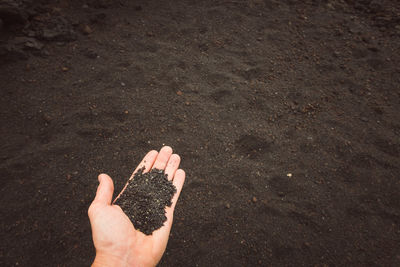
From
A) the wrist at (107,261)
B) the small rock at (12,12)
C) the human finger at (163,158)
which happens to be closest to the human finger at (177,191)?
the human finger at (163,158)

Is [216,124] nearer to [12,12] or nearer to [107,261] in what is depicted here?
[107,261]

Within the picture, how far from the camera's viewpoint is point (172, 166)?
6.61 feet

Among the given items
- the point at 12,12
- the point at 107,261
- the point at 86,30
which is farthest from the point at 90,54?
the point at 107,261

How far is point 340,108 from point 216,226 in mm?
1833

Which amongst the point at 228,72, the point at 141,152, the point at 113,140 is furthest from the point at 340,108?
the point at 113,140

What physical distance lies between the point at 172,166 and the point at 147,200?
385 mm

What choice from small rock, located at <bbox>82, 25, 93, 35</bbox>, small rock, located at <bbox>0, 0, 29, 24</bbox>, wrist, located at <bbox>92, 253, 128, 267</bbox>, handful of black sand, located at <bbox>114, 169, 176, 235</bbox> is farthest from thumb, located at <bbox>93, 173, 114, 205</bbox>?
small rock, located at <bbox>0, 0, 29, 24</bbox>

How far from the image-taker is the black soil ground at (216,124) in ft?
6.02

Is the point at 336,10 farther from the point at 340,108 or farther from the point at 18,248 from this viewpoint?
the point at 18,248

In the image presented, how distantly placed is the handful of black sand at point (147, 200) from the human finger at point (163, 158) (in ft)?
0.34

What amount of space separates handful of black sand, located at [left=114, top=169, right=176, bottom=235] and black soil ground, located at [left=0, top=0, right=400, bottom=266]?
0.25 meters

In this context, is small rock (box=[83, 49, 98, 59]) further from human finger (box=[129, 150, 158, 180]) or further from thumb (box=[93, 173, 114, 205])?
thumb (box=[93, 173, 114, 205])

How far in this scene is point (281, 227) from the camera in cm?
188

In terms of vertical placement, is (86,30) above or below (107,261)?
above
